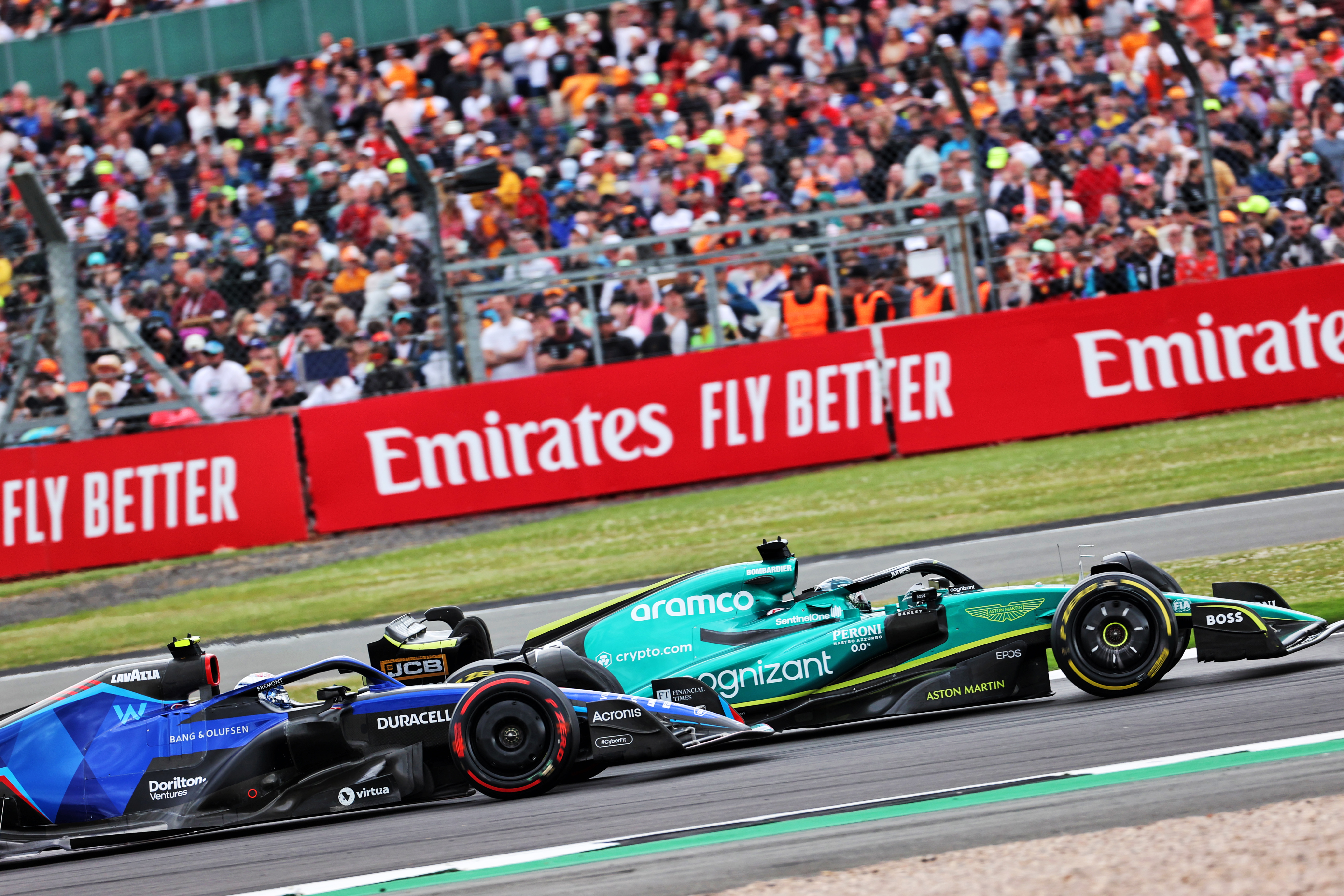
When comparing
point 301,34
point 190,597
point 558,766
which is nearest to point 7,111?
point 301,34

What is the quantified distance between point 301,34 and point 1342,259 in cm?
1471

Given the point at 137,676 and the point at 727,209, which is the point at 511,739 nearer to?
the point at 137,676

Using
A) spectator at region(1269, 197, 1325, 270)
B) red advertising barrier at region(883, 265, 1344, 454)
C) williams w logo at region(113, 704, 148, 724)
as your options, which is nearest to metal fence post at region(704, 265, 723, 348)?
red advertising barrier at region(883, 265, 1344, 454)

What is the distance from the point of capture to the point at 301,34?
71.8 feet

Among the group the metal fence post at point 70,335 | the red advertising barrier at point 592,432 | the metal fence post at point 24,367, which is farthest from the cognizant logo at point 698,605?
the metal fence post at point 24,367

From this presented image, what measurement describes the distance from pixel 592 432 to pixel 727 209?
9.36 feet

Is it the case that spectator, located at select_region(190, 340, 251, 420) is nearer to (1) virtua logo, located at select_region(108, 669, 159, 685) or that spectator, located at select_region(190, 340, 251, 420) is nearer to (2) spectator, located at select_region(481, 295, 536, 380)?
(2) spectator, located at select_region(481, 295, 536, 380)

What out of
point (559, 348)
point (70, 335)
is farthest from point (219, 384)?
point (559, 348)

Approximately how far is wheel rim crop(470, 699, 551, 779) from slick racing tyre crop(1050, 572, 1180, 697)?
6.59ft

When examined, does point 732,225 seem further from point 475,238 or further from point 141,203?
point 141,203

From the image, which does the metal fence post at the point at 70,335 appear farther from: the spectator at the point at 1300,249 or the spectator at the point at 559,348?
the spectator at the point at 1300,249

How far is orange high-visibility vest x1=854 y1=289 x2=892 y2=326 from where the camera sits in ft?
45.5

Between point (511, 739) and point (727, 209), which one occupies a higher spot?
point (727, 209)

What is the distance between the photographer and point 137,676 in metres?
5.85
